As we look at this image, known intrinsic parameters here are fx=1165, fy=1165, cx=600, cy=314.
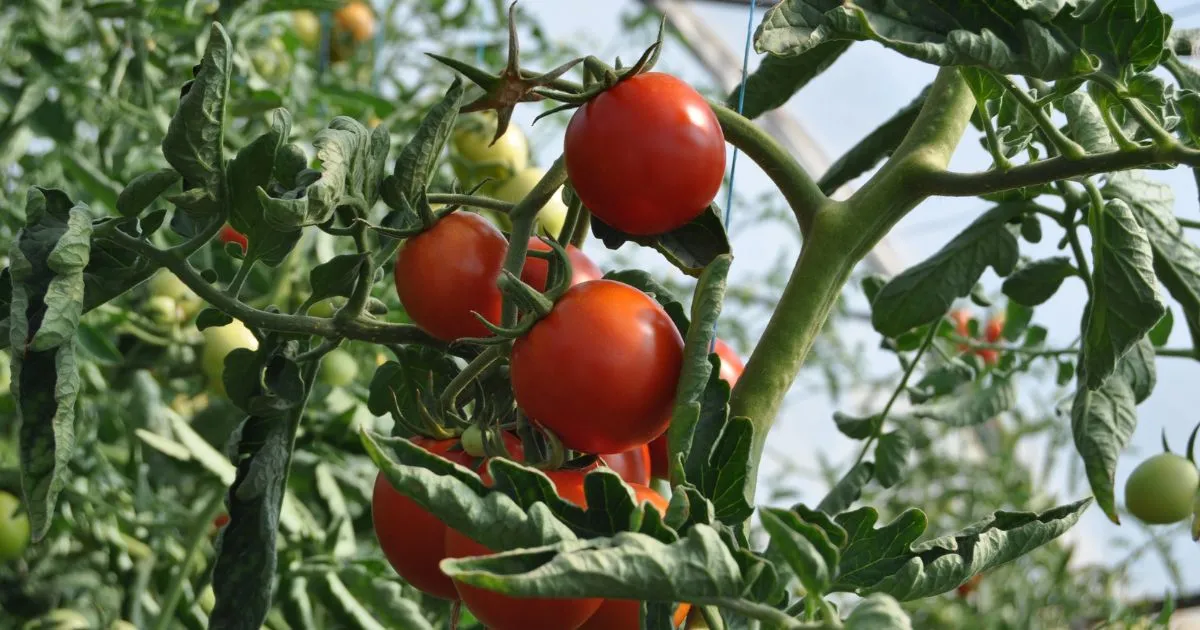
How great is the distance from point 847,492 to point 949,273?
158 millimetres

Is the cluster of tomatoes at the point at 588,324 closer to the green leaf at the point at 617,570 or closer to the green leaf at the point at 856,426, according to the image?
the green leaf at the point at 617,570

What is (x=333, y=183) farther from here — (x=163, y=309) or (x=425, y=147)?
(x=163, y=309)

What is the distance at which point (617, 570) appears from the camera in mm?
316

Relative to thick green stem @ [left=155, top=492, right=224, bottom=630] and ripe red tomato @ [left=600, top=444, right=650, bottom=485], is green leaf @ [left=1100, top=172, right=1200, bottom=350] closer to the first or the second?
ripe red tomato @ [left=600, top=444, right=650, bottom=485]

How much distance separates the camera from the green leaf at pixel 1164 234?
0.63 m

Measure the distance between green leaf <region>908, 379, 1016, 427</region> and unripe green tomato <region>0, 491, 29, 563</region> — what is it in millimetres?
800

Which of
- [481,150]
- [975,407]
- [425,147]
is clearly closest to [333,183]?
[425,147]

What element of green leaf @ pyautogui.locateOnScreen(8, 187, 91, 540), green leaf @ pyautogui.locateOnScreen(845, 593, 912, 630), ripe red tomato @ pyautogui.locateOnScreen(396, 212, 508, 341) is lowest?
green leaf @ pyautogui.locateOnScreen(8, 187, 91, 540)

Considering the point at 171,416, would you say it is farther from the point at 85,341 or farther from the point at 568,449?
the point at 568,449

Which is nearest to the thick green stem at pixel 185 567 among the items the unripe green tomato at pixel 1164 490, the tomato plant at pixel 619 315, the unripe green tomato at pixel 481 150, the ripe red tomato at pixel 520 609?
the tomato plant at pixel 619 315

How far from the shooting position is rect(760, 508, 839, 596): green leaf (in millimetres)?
330

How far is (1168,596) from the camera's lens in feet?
2.40

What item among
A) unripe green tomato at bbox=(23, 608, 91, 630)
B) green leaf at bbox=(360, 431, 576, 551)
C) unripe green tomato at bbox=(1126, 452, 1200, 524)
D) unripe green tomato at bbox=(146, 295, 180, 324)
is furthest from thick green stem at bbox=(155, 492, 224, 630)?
unripe green tomato at bbox=(1126, 452, 1200, 524)

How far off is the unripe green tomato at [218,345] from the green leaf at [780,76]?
0.57 meters
